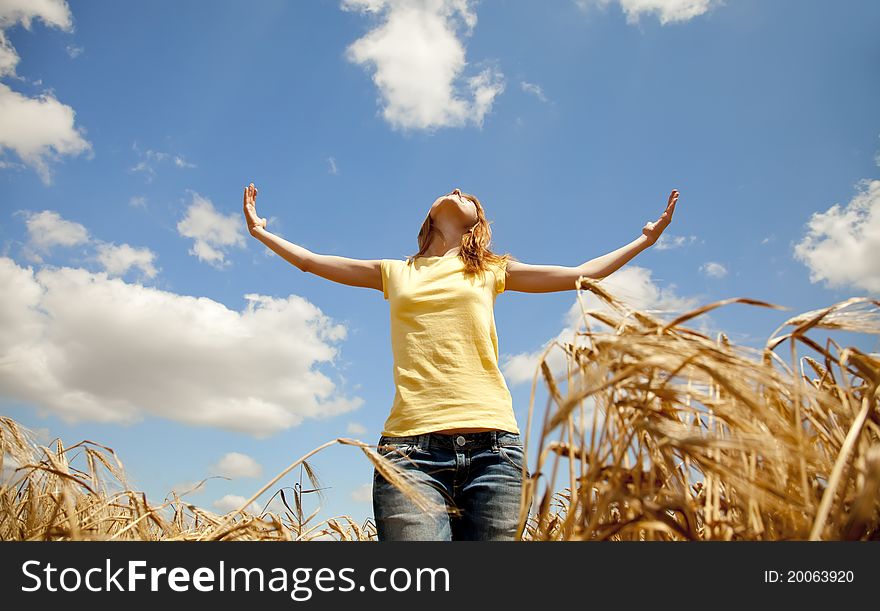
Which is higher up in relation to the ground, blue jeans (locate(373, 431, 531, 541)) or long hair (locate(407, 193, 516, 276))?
long hair (locate(407, 193, 516, 276))

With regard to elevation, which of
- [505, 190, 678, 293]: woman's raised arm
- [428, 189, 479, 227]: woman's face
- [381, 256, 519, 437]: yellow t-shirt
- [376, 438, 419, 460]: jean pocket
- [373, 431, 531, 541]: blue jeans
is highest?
[428, 189, 479, 227]: woman's face

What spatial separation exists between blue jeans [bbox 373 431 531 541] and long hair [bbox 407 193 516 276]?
27.5 inches

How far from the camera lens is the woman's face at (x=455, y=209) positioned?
2.73 meters

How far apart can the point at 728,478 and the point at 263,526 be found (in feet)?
3.61

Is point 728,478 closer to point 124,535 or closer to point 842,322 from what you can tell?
point 842,322

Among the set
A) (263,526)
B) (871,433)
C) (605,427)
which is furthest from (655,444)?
(263,526)

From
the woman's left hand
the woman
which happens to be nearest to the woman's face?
the woman

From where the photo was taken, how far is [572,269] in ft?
8.18

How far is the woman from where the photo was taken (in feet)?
6.82

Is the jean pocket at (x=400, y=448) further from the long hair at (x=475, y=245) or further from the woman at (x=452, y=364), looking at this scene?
the long hair at (x=475, y=245)

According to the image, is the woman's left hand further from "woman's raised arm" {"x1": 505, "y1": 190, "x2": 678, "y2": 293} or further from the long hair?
the long hair

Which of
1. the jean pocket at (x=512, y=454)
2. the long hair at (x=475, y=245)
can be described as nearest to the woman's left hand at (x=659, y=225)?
the long hair at (x=475, y=245)

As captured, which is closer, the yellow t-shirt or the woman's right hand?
the yellow t-shirt
